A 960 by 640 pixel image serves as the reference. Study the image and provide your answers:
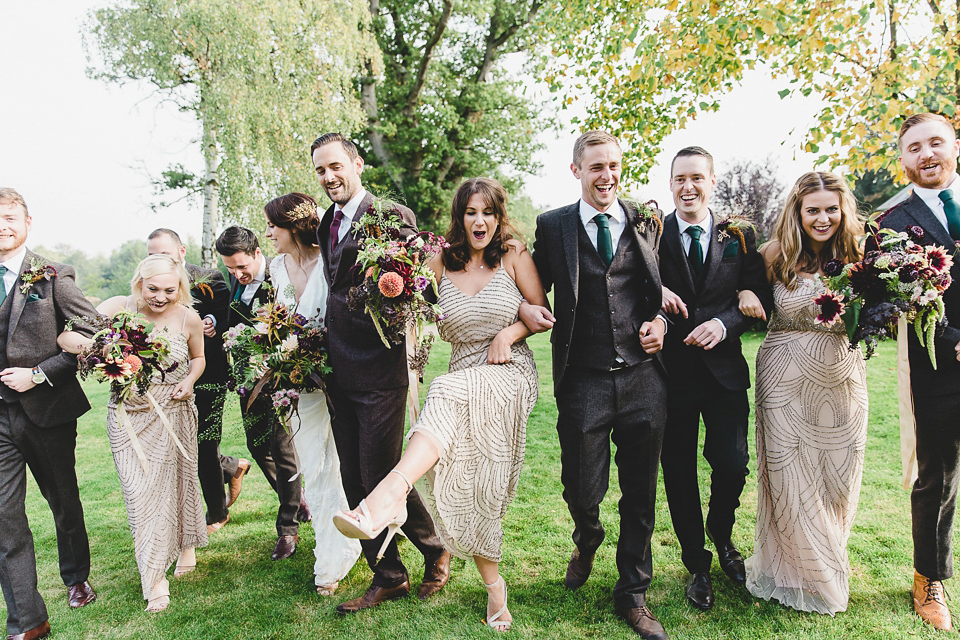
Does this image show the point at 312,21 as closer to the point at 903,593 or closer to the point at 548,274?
the point at 548,274

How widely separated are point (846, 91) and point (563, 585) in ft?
25.2

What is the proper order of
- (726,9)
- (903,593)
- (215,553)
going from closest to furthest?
(903,593) → (215,553) → (726,9)

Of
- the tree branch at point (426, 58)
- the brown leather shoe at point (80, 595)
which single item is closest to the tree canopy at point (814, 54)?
the brown leather shoe at point (80, 595)

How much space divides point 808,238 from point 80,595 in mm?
5661

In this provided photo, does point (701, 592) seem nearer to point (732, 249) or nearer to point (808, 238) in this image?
point (732, 249)

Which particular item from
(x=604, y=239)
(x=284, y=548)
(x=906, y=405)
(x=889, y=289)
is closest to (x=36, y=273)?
(x=284, y=548)

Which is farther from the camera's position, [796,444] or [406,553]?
[406,553]

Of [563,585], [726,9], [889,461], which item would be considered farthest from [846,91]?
[563,585]

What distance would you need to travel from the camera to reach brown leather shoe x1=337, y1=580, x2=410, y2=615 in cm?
393

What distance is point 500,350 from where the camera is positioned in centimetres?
363

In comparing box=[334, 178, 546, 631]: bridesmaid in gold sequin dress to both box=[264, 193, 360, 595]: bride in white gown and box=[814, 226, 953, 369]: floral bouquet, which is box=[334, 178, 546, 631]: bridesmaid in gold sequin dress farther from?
box=[814, 226, 953, 369]: floral bouquet

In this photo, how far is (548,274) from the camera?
3.93m

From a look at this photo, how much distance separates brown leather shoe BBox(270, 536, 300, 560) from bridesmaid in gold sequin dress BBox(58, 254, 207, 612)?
560mm

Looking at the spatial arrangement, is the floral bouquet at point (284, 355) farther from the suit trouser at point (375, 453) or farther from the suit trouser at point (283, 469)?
the suit trouser at point (283, 469)
